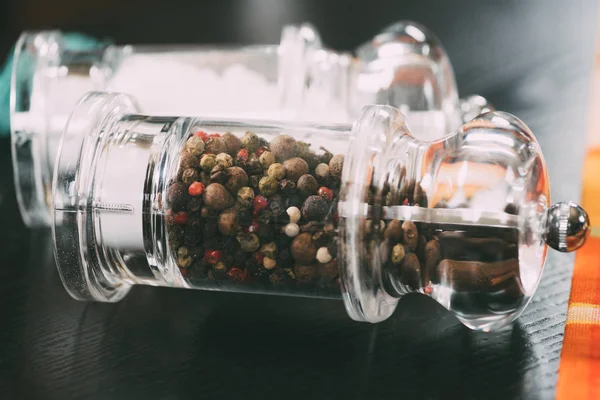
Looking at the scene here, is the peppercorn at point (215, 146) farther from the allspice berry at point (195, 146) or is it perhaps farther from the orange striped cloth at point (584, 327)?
the orange striped cloth at point (584, 327)

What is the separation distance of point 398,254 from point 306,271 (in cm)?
5

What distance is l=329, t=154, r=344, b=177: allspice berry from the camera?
1.57 ft

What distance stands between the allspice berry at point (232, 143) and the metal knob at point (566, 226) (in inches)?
7.0

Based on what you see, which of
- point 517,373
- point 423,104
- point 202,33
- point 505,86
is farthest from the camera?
point 202,33

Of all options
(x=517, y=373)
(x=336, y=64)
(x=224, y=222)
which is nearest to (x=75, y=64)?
(x=336, y=64)

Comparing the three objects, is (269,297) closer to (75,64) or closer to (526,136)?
(526,136)

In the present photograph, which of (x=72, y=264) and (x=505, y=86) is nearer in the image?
(x=72, y=264)

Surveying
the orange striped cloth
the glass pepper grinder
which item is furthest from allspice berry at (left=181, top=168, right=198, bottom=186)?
the orange striped cloth

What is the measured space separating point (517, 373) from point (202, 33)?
0.81 m

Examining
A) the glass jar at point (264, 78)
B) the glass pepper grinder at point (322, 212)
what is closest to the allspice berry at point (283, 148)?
the glass pepper grinder at point (322, 212)

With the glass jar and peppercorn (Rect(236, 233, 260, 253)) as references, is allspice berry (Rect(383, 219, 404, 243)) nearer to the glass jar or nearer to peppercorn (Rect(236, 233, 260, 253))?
peppercorn (Rect(236, 233, 260, 253))

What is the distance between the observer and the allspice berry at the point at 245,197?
0.48 meters

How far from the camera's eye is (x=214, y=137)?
51 cm

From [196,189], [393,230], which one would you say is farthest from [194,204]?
[393,230]
